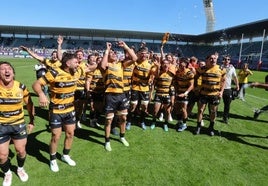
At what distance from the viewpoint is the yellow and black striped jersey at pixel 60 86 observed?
577 centimetres

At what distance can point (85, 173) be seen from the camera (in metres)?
6.07

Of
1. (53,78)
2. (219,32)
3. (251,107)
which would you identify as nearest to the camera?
(53,78)

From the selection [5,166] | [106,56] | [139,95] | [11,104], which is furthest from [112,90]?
[5,166]

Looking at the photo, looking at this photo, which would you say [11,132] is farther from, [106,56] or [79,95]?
[79,95]

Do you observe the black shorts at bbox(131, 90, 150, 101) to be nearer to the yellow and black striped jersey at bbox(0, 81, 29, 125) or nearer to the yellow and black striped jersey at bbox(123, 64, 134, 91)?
the yellow and black striped jersey at bbox(123, 64, 134, 91)

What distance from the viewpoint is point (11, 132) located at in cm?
522

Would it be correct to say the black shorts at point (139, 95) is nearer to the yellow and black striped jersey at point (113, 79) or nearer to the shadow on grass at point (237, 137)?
the yellow and black striped jersey at point (113, 79)

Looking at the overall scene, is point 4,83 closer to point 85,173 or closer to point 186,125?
point 85,173

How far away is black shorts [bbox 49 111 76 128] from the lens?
5.88 metres

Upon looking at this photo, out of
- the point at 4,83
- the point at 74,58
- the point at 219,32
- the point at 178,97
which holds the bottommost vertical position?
the point at 178,97

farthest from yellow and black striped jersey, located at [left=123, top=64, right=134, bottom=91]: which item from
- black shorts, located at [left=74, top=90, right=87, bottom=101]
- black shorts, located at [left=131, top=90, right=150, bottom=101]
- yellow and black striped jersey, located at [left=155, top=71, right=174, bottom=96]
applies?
black shorts, located at [left=74, top=90, right=87, bottom=101]

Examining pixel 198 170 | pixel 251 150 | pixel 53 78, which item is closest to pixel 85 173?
pixel 53 78

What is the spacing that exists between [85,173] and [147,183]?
1.29 metres

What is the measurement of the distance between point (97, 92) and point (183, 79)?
2.80 meters
